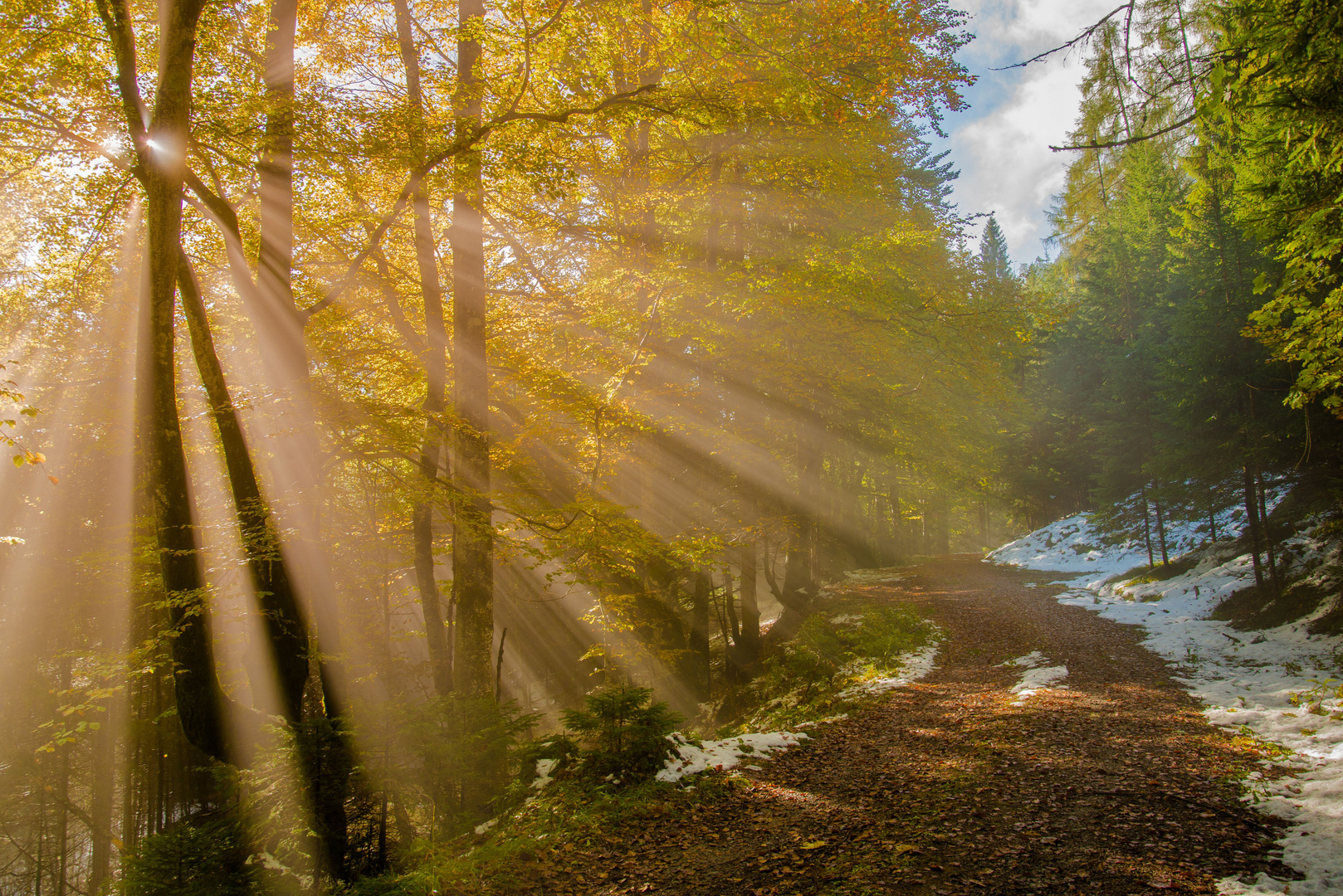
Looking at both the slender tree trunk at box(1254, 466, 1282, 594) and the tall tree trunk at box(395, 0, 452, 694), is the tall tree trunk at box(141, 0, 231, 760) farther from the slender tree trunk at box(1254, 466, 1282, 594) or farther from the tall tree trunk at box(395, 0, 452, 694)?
the slender tree trunk at box(1254, 466, 1282, 594)

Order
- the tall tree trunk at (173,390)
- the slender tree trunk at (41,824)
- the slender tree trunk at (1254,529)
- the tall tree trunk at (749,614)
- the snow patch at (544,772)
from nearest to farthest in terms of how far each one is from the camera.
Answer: the tall tree trunk at (173,390) → the snow patch at (544,772) → the slender tree trunk at (1254,529) → the tall tree trunk at (749,614) → the slender tree trunk at (41,824)

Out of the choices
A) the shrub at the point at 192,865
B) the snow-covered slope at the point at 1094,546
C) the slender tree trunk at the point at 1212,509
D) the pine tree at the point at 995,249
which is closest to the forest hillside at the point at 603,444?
the shrub at the point at 192,865

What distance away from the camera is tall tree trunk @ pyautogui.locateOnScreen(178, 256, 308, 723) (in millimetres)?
6402

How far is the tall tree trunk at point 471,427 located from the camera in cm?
830

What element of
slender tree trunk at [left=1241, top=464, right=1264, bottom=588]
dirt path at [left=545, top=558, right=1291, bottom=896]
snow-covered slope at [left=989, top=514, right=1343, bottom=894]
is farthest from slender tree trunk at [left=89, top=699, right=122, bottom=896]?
slender tree trunk at [left=1241, top=464, right=1264, bottom=588]

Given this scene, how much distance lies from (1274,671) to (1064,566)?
55.3 ft

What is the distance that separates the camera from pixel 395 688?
598 inches

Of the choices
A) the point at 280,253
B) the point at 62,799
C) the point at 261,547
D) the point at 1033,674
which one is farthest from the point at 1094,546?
the point at 62,799

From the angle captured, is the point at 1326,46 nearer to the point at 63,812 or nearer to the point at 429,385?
the point at 429,385

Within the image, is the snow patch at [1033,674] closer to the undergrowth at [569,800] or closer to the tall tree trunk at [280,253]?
the undergrowth at [569,800]

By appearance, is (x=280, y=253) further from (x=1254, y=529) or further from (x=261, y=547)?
(x=1254, y=529)

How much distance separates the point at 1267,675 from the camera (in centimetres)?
823

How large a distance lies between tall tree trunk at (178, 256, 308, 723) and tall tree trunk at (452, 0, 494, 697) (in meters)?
2.13

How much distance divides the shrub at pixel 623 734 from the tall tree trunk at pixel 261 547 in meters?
3.22
